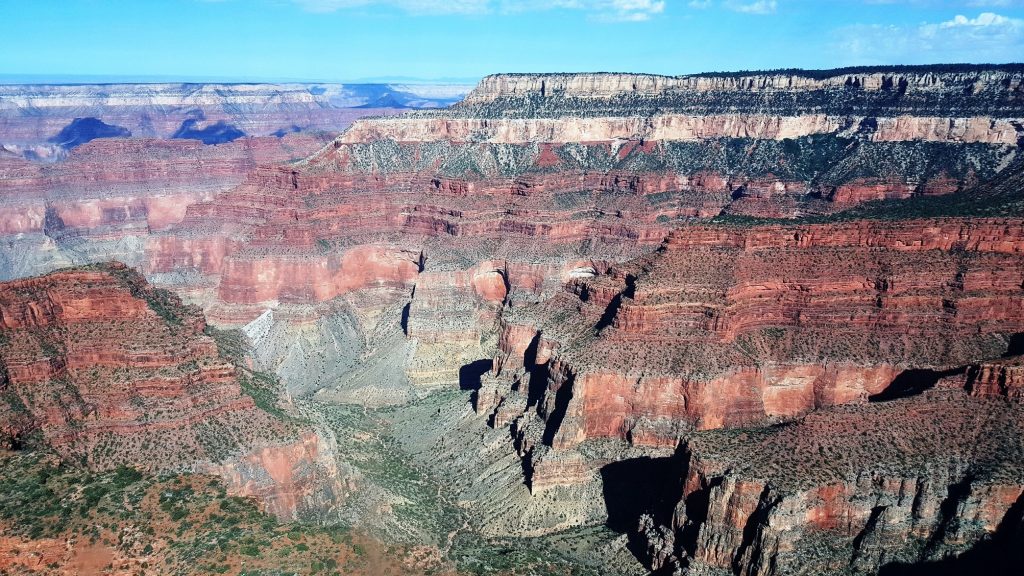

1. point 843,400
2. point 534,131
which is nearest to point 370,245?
point 534,131

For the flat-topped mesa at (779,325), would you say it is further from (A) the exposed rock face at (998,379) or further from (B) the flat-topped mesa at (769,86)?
(B) the flat-topped mesa at (769,86)

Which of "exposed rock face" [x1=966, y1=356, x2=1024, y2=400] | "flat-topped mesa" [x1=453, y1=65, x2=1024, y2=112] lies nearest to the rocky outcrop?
"exposed rock face" [x1=966, y1=356, x2=1024, y2=400]

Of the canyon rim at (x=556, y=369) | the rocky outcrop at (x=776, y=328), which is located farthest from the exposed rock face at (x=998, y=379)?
the rocky outcrop at (x=776, y=328)

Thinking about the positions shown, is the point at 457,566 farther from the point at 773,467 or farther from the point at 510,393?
the point at 510,393

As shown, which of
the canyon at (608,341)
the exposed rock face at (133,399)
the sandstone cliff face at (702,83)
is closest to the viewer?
the canyon at (608,341)

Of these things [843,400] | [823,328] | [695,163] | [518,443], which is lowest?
[518,443]

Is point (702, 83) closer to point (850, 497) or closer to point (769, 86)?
point (769, 86)
